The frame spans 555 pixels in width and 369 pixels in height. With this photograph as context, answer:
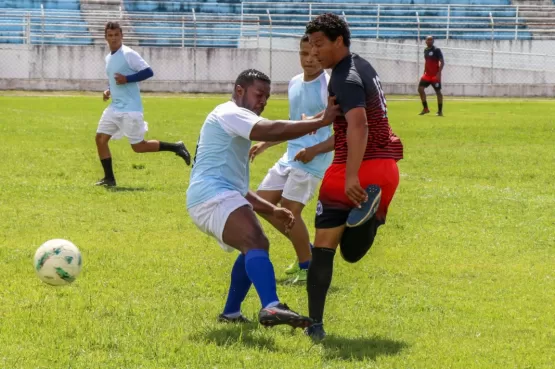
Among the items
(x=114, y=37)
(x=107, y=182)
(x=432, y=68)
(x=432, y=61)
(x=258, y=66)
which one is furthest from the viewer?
(x=258, y=66)

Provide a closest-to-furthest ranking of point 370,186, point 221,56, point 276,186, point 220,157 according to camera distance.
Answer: point 370,186, point 220,157, point 276,186, point 221,56

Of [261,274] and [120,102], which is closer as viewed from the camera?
[261,274]

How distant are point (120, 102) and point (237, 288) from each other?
24.9 ft

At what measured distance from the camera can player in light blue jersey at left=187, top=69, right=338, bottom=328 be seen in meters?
6.02

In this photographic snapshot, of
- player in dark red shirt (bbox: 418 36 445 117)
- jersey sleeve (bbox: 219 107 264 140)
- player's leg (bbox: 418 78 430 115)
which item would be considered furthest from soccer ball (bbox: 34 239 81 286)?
player in dark red shirt (bbox: 418 36 445 117)

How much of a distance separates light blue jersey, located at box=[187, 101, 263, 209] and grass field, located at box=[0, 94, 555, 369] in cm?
88

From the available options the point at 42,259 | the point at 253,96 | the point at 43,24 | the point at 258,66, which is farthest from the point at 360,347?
the point at 43,24

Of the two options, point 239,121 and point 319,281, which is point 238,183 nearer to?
point 239,121

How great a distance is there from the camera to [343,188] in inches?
240

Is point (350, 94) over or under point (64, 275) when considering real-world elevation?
over

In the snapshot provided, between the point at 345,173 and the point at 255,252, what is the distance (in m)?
0.73

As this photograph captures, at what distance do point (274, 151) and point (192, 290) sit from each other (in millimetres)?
10542

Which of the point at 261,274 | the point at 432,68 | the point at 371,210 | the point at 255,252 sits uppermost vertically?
the point at 371,210

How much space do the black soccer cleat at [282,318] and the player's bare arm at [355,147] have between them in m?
0.77
